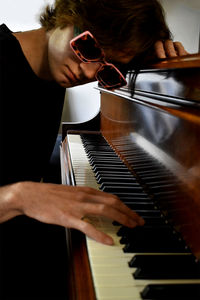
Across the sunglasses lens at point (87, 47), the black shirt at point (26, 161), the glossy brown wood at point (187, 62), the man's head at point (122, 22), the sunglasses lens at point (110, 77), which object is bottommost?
the black shirt at point (26, 161)

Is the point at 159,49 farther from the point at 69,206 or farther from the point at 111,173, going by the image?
the point at 69,206

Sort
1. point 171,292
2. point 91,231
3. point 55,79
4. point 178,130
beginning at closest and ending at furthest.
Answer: point 171,292 → point 91,231 → point 178,130 → point 55,79

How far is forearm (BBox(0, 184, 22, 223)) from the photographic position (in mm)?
805

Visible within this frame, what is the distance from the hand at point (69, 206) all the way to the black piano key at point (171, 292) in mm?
179

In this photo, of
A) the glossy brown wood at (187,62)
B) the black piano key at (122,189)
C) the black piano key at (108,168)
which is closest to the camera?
the glossy brown wood at (187,62)

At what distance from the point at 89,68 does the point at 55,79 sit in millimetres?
263

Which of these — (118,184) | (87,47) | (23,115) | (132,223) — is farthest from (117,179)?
(23,115)

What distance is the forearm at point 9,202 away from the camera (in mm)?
805

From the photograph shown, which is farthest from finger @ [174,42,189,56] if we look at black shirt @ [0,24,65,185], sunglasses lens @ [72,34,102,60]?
black shirt @ [0,24,65,185]

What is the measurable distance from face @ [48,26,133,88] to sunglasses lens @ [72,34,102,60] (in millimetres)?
45

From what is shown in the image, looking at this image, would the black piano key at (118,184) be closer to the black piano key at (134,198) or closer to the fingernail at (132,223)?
the black piano key at (134,198)

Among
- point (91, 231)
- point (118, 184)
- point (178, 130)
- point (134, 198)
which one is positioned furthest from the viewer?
point (118, 184)

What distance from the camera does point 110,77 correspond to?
1236 millimetres

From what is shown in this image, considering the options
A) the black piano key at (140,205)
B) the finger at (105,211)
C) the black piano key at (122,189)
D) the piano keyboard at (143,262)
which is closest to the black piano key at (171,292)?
the piano keyboard at (143,262)
